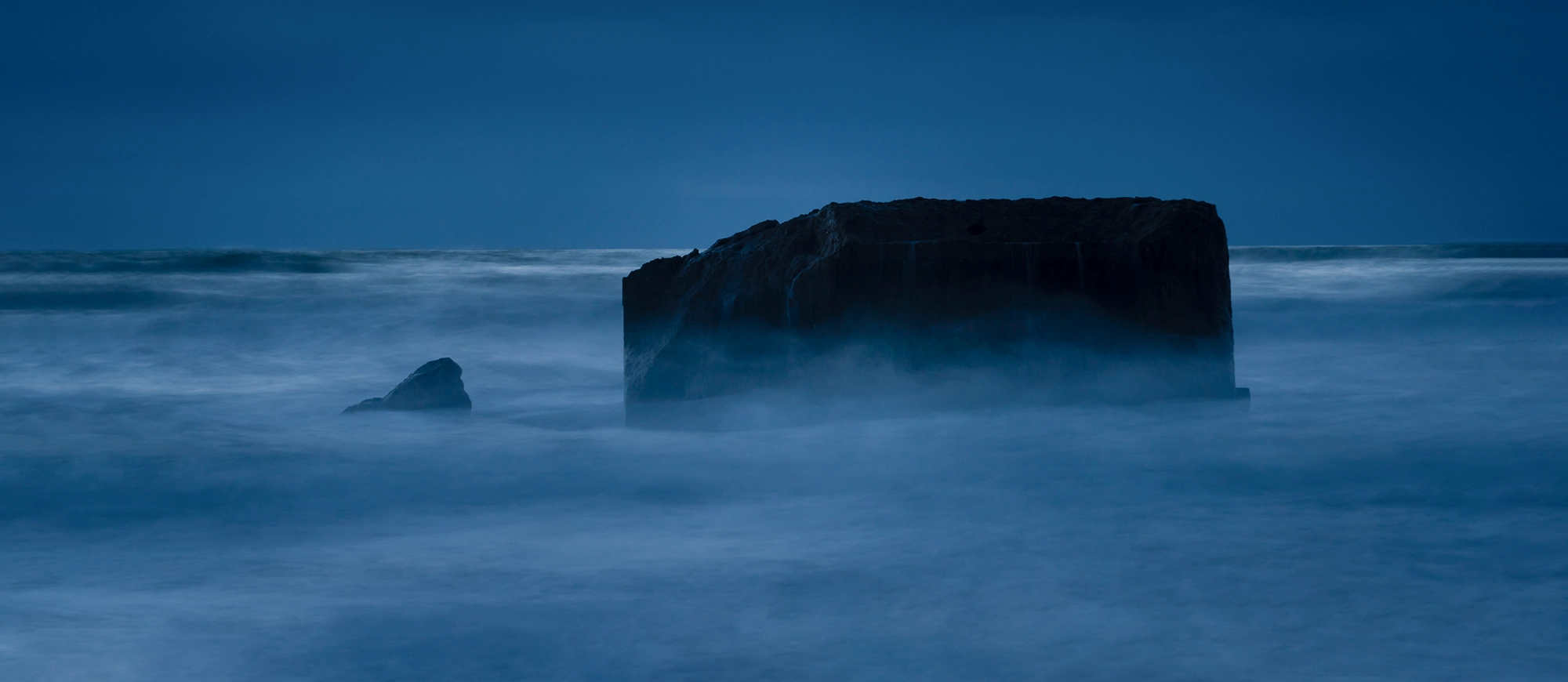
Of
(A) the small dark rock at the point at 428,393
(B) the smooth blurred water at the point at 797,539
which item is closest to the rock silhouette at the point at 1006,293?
(B) the smooth blurred water at the point at 797,539

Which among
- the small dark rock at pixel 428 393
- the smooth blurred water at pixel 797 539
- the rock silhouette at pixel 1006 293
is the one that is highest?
the rock silhouette at pixel 1006 293

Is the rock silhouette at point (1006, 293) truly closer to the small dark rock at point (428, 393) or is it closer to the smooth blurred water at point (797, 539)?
the smooth blurred water at point (797, 539)

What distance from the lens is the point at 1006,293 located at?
4941 millimetres

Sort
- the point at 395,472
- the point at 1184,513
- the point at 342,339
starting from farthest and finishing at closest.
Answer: the point at 342,339
the point at 395,472
the point at 1184,513

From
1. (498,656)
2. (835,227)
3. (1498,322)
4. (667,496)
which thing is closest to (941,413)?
(835,227)

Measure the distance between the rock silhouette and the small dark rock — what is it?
213cm

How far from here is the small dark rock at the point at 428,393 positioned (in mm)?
6332

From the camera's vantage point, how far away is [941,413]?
496 centimetres

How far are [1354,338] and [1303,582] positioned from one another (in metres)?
9.47

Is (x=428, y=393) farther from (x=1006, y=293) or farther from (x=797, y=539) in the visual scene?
(x=797, y=539)

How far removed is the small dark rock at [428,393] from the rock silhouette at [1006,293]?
213cm

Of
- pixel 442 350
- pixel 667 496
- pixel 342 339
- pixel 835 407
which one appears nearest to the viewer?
pixel 667 496

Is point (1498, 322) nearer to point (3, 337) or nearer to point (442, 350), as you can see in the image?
point (442, 350)

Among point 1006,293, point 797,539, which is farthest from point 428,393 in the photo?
point 797,539
